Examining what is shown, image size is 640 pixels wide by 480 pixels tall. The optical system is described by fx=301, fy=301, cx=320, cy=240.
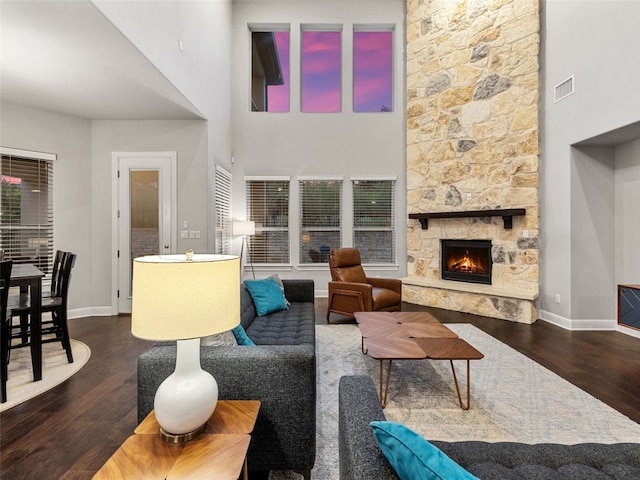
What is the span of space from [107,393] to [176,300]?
2072 mm

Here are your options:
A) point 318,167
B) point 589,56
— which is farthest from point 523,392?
point 318,167

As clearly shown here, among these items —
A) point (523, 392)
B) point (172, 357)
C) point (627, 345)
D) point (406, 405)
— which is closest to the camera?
point (172, 357)

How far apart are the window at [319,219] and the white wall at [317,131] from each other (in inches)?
8.9

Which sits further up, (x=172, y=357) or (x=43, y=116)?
(x=43, y=116)

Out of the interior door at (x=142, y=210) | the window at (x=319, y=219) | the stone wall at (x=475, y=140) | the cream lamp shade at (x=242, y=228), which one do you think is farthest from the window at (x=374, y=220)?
the interior door at (x=142, y=210)

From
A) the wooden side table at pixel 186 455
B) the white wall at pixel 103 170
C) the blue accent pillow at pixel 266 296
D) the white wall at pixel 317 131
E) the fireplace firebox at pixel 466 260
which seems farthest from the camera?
the white wall at pixel 317 131

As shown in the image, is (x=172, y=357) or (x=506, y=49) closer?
(x=172, y=357)

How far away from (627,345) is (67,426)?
5225 millimetres

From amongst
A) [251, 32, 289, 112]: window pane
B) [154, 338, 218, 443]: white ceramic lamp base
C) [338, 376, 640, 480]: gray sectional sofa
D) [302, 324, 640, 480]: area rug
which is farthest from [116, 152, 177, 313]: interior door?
[338, 376, 640, 480]: gray sectional sofa

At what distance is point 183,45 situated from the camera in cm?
362

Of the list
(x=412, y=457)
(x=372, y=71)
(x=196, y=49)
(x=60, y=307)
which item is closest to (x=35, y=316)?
(x=60, y=307)

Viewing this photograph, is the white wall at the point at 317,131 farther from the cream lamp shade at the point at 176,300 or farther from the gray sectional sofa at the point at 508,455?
the cream lamp shade at the point at 176,300

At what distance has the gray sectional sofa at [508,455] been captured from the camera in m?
0.96

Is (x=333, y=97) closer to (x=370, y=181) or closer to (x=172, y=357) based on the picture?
(x=370, y=181)
